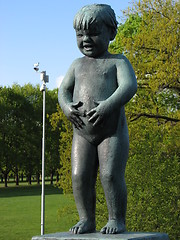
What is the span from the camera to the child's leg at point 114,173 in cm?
484

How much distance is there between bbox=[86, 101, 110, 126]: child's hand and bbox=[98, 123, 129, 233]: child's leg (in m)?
0.25

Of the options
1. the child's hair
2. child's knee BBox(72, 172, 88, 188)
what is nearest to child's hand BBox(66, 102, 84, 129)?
child's knee BBox(72, 172, 88, 188)

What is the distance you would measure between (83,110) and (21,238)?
17226mm

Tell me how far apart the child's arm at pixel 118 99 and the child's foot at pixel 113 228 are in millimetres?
977

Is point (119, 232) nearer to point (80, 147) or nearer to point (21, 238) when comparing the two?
point (80, 147)

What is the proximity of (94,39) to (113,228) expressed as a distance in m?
1.89

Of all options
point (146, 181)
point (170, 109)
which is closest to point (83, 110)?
point (146, 181)

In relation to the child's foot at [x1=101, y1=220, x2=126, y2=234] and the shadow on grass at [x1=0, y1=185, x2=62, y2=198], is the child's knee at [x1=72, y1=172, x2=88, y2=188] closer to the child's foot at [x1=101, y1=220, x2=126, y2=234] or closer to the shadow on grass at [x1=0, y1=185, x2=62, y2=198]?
the child's foot at [x1=101, y1=220, x2=126, y2=234]

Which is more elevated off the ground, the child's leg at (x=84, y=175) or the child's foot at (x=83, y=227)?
the child's leg at (x=84, y=175)

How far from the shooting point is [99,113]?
4.73 metres

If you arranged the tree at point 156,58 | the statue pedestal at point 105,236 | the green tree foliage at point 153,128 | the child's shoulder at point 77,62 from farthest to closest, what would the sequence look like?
1. the tree at point 156,58
2. the green tree foliage at point 153,128
3. the child's shoulder at point 77,62
4. the statue pedestal at point 105,236

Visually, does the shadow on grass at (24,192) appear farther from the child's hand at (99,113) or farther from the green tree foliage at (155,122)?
the child's hand at (99,113)

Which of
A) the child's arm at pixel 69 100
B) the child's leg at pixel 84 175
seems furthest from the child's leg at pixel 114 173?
the child's arm at pixel 69 100

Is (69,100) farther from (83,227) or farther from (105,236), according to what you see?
(105,236)
